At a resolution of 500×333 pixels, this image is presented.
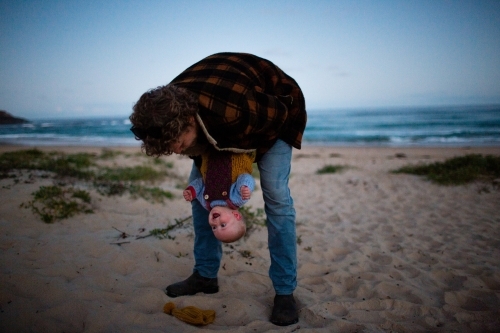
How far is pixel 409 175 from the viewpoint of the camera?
6395 millimetres

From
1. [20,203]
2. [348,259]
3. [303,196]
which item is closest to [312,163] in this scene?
[303,196]

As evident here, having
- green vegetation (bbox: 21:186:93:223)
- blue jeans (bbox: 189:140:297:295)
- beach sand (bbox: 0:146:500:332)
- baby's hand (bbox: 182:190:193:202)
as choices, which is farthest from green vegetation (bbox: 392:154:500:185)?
green vegetation (bbox: 21:186:93:223)

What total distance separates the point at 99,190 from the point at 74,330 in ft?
9.95

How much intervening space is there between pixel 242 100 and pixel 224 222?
811 millimetres

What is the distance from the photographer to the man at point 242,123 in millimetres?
1535

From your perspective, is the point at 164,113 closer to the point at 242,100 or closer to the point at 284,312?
the point at 242,100

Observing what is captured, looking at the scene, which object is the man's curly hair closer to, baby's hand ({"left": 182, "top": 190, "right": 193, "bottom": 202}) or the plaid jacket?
the plaid jacket

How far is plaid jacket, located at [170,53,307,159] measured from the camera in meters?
1.54

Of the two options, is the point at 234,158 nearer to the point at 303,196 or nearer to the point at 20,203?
the point at 20,203

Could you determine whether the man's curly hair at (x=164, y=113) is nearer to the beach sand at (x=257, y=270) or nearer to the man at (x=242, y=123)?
the man at (x=242, y=123)

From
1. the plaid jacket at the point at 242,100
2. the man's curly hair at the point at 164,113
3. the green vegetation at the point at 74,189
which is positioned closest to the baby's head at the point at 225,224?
the plaid jacket at the point at 242,100

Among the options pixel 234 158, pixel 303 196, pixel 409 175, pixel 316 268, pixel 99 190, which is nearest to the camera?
pixel 234 158

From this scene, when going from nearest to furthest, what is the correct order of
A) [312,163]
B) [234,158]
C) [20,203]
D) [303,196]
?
[234,158] < [20,203] < [303,196] < [312,163]

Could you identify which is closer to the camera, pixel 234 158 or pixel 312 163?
pixel 234 158
